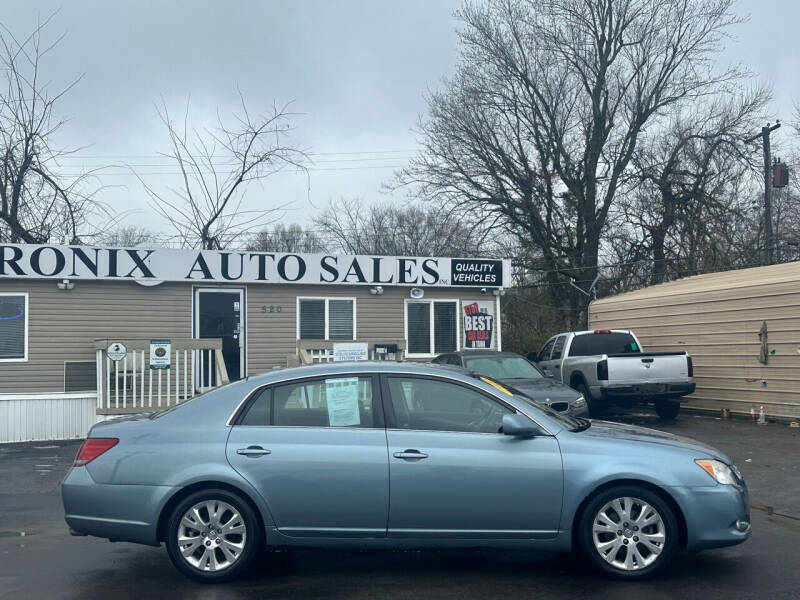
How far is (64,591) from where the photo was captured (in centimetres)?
563

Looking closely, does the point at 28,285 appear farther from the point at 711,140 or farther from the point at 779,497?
the point at 711,140

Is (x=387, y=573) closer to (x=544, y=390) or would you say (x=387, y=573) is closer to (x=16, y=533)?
(x=16, y=533)

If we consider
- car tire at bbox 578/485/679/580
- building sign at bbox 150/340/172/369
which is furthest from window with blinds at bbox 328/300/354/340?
car tire at bbox 578/485/679/580

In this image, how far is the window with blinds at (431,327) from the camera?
16656mm

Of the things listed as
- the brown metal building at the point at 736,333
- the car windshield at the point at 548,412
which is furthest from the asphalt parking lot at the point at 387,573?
the brown metal building at the point at 736,333

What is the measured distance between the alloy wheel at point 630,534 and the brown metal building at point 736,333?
1081 cm

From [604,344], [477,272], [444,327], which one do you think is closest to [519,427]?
[477,272]

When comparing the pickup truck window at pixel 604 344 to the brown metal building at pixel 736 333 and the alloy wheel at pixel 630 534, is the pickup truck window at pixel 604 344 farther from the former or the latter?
the alloy wheel at pixel 630 534

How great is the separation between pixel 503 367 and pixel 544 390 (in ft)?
4.21

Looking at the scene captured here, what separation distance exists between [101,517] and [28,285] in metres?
9.85

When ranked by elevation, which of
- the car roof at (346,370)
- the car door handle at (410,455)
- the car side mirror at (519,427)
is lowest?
the car door handle at (410,455)

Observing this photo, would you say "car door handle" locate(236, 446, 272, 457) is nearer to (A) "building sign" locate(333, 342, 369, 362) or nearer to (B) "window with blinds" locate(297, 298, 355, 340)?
(A) "building sign" locate(333, 342, 369, 362)

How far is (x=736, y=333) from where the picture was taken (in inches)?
651

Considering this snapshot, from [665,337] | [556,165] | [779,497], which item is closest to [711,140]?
[556,165]
